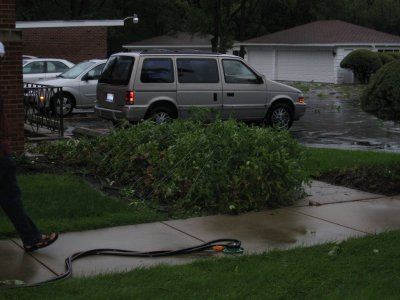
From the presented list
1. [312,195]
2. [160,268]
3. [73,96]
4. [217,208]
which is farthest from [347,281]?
[73,96]

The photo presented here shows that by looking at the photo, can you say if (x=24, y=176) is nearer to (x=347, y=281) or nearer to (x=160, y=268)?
(x=160, y=268)

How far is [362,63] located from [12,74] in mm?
31059

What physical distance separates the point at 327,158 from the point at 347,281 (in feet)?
19.8

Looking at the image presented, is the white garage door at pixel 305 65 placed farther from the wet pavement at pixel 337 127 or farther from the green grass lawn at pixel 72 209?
the green grass lawn at pixel 72 209

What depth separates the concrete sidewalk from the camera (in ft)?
18.8

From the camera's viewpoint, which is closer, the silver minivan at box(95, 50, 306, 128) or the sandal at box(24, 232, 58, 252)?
the sandal at box(24, 232, 58, 252)

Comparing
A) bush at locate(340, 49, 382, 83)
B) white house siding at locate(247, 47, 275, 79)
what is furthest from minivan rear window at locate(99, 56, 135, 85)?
white house siding at locate(247, 47, 275, 79)

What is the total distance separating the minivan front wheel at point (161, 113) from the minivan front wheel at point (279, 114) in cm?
283

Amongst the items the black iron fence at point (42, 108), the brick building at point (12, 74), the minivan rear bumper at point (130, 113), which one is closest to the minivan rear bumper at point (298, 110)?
the minivan rear bumper at point (130, 113)

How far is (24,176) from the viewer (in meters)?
9.16

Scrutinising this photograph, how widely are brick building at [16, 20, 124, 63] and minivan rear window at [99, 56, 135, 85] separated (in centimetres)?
1725

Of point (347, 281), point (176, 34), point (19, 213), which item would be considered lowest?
point (347, 281)

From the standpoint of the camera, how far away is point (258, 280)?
522 cm

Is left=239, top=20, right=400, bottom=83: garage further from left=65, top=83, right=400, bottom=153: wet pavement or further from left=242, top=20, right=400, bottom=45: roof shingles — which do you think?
left=65, top=83, right=400, bottom=153: wet pavement
